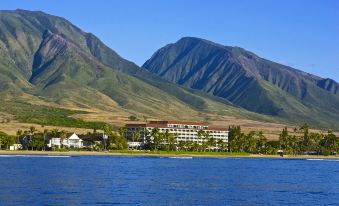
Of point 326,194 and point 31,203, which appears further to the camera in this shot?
point 326,194

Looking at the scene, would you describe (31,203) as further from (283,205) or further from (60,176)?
(60,176)

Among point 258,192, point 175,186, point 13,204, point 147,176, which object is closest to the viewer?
point 13,204

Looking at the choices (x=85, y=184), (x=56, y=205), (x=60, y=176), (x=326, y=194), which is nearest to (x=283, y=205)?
(x=326, y=194)

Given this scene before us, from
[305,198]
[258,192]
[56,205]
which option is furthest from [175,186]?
[56,205]

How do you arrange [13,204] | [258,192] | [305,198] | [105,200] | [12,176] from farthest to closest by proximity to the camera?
[12,176], [258,192], [305,198], [105,200], [13,204]

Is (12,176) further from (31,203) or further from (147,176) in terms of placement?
(31,203)

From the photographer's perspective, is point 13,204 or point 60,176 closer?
point 13,204

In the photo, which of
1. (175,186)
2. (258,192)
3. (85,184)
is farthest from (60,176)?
(258,192)

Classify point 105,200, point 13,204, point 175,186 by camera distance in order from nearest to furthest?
point 13,204, point 105,200, point 175,186

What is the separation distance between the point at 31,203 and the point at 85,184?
28657 millimetres

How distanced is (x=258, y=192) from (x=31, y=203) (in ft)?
125

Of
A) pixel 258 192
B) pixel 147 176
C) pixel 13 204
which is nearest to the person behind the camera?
pixel 13 204

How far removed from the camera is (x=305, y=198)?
95875mm

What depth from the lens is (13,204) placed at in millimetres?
77125
